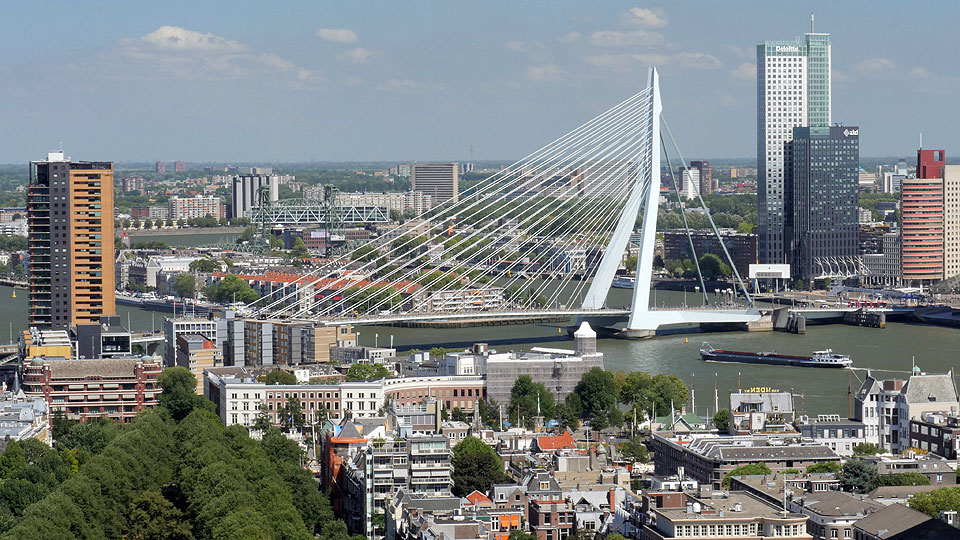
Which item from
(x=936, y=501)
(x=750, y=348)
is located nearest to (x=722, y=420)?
(x=936, y=501)

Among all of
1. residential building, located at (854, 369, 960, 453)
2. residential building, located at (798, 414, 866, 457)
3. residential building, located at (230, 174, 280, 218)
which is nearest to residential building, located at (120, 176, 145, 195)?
residential building, located at (230, 174, 280, 218)

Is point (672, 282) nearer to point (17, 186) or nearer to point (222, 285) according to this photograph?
point (222, 285)

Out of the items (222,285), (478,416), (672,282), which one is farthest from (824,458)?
(672,282)

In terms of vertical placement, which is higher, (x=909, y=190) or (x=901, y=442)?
(x=909, y=190)

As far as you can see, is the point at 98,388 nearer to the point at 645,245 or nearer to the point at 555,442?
the point at 555,442

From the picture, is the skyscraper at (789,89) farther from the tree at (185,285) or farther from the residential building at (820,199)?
the tree at (185,285)

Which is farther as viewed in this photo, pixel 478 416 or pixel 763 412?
pixel 478 416

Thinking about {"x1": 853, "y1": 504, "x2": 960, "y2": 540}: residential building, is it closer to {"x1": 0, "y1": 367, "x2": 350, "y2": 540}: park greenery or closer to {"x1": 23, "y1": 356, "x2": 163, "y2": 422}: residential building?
{"x1": 0, "y1": 367, "x2": 350, "y2": 540}: park greenery
